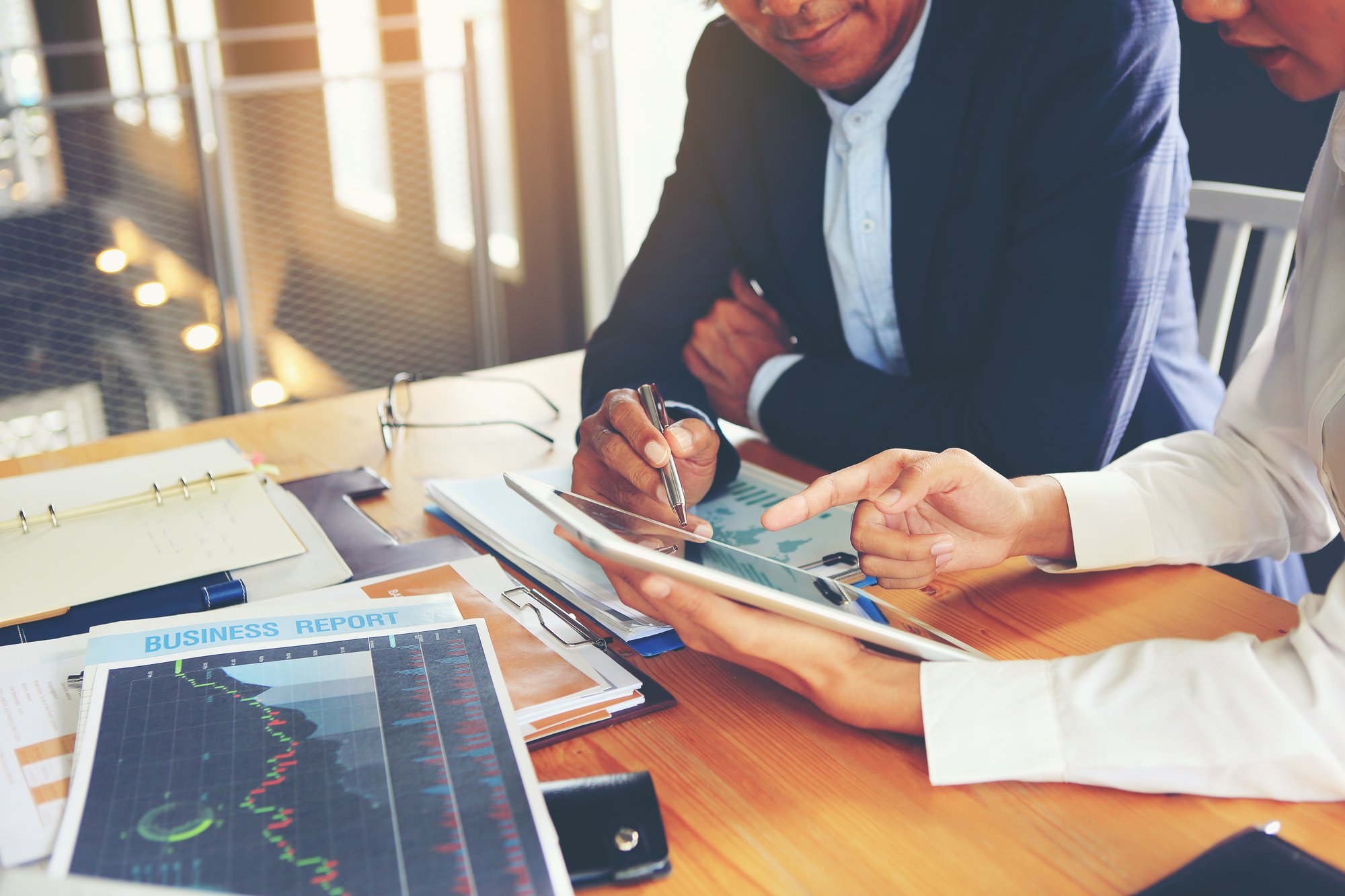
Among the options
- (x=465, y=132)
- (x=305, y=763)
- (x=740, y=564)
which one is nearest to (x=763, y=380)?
(x=740, y=564)

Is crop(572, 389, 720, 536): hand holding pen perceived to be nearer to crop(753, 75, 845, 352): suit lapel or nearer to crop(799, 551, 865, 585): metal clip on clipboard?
crop(799, 551, 865, 585): metal clip on clipboard

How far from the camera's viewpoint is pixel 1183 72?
1.97 m

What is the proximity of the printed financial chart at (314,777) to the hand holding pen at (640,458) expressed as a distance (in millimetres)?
287

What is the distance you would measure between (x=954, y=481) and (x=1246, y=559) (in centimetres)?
32

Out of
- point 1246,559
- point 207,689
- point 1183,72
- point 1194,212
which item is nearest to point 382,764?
point 207,689

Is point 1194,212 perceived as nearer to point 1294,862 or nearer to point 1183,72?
point 1183,72

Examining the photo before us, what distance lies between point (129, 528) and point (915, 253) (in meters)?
0.87

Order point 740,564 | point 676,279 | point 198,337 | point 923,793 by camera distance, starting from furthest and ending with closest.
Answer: point 198,337 → point 676,279 → point 740,564 → point 923,793

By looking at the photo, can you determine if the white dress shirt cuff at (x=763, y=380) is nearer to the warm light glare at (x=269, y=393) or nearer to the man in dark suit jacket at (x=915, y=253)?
the man in dark suit jacket at (x=915, y=253)

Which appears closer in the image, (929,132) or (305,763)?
(305,763)

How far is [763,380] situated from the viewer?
1.23 m

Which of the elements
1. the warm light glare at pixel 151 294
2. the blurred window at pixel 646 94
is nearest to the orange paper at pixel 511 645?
the blurred window at pixel 646 94

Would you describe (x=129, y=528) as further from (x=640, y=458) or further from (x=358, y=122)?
(x=358, y=122)

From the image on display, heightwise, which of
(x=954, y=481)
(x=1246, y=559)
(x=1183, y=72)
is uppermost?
(x=1183, y=72)
